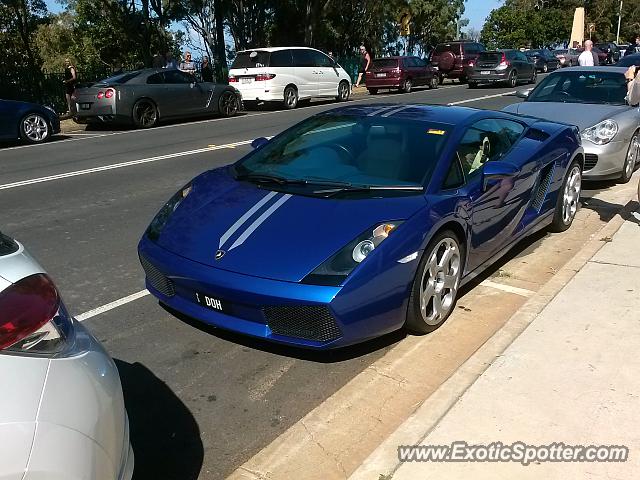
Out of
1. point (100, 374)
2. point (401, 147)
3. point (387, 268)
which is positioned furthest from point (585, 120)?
point (100, 374)

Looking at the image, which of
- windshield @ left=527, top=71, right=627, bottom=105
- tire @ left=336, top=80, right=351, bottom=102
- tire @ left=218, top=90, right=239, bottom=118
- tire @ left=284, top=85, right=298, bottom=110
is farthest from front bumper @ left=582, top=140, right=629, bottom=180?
tire @ left=336, top=80, right=351, bottom=102

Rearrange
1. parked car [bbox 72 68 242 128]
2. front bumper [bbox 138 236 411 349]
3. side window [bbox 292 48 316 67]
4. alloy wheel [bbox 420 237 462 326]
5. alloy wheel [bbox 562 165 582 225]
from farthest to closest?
side window [bbox 292 48 316 67]
parked car [bbox 72 68 242 128]
alloy wheel [bbox 562 165 582 225]
alloy wheel [bbox 420 237 462 326]
front bumper [bbox 138 236 411 349]

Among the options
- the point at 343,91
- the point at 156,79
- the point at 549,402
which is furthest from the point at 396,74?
the point at 549,402

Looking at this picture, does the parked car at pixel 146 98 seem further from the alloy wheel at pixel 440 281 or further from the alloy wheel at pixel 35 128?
the alloy wheel at pixel 440 281

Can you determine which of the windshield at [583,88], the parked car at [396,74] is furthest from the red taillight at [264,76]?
the windshield at [583,88]

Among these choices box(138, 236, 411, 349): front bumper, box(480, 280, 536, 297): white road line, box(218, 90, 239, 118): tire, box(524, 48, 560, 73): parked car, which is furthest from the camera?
box(524, 48, 560, 73): parked car

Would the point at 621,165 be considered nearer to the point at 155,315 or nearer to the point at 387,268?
the point at 387,268

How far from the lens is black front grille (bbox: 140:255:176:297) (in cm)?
386

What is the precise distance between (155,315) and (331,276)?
1.58 metres

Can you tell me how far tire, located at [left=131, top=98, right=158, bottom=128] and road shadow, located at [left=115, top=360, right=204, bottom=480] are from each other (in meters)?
12.8

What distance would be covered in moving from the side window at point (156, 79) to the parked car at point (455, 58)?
1801 centimetres

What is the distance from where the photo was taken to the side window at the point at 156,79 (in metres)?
16.0

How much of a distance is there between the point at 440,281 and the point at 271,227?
1164 mm

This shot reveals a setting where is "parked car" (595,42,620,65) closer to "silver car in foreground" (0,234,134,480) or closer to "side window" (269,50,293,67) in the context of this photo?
"side window" (269,50,293,67)
